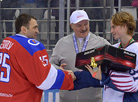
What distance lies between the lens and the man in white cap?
3080 mm

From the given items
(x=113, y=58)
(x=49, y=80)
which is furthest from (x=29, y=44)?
(x=113, y=58)

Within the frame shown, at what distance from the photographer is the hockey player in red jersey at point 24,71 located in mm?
2314

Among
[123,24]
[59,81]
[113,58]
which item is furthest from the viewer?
[59,81]

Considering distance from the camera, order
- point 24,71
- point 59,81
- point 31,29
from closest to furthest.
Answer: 1. point 24,71
2. point 59,81
3. point 31,29

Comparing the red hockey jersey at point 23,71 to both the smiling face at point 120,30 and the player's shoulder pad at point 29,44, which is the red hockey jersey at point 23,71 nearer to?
the player's shoulder pad at point 29,44

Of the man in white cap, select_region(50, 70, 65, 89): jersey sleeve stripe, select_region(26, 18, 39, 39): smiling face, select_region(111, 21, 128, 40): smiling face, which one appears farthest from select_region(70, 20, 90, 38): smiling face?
select_region(111, 21, 128, 40): smiling face

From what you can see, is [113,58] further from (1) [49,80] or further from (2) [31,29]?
(2) [31,29]

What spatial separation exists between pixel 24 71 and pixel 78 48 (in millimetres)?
932

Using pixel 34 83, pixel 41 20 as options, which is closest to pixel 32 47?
pixel 34 83

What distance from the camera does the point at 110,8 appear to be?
14.4 feet

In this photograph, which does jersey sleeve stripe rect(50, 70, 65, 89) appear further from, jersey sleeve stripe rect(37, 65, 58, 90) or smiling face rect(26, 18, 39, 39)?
smiling face rect(26, 18, 39, 39)

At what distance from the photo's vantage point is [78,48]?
10.2 feet

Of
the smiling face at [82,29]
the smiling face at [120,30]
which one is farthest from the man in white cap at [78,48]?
the smiling face at [120,30]

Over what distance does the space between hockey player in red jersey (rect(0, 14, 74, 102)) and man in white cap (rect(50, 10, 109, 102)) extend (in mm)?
667
